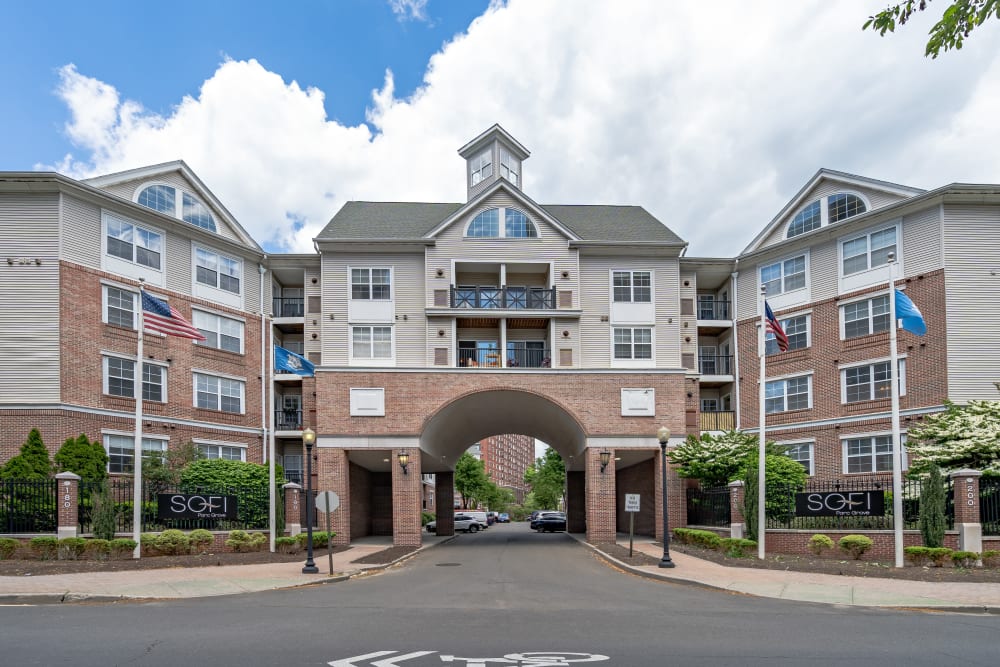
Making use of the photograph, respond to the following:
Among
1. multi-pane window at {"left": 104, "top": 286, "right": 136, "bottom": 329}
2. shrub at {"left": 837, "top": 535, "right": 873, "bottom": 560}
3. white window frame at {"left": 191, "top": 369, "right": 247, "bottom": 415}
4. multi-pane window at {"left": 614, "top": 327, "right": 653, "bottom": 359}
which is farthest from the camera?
multi-pane window at {"left": 614, "top": 327, "right": 653, "bottom": 359}

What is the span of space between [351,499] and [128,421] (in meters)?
9.81

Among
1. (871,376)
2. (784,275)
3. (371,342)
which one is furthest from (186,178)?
(871,376)

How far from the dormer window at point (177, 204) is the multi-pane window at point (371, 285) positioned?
21.6 ft

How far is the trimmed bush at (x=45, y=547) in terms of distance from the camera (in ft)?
69.7

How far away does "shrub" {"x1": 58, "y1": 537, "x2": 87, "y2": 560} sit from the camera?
21266mm

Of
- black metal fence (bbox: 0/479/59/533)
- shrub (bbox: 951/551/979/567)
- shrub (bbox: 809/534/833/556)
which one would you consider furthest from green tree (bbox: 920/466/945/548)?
black metal fence (bbox: 0/479/59/533)

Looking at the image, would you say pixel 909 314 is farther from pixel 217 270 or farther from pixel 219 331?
pixel 217 270

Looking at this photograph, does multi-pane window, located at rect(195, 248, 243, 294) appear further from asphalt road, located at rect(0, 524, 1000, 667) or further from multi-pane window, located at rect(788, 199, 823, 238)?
multi-pane window, located at rect(788, 199, 823, 238)

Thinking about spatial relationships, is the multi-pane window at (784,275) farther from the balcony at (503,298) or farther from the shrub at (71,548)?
the shrub at (71,548)

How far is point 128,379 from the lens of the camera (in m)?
30.3

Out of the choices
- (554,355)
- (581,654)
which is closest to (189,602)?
(581,654)

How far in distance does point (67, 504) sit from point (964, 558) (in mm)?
23029

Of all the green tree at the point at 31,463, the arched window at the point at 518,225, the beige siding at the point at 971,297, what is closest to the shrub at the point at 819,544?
the beige siding at the point at 971,297

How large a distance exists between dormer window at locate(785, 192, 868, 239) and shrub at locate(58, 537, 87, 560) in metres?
29.4
